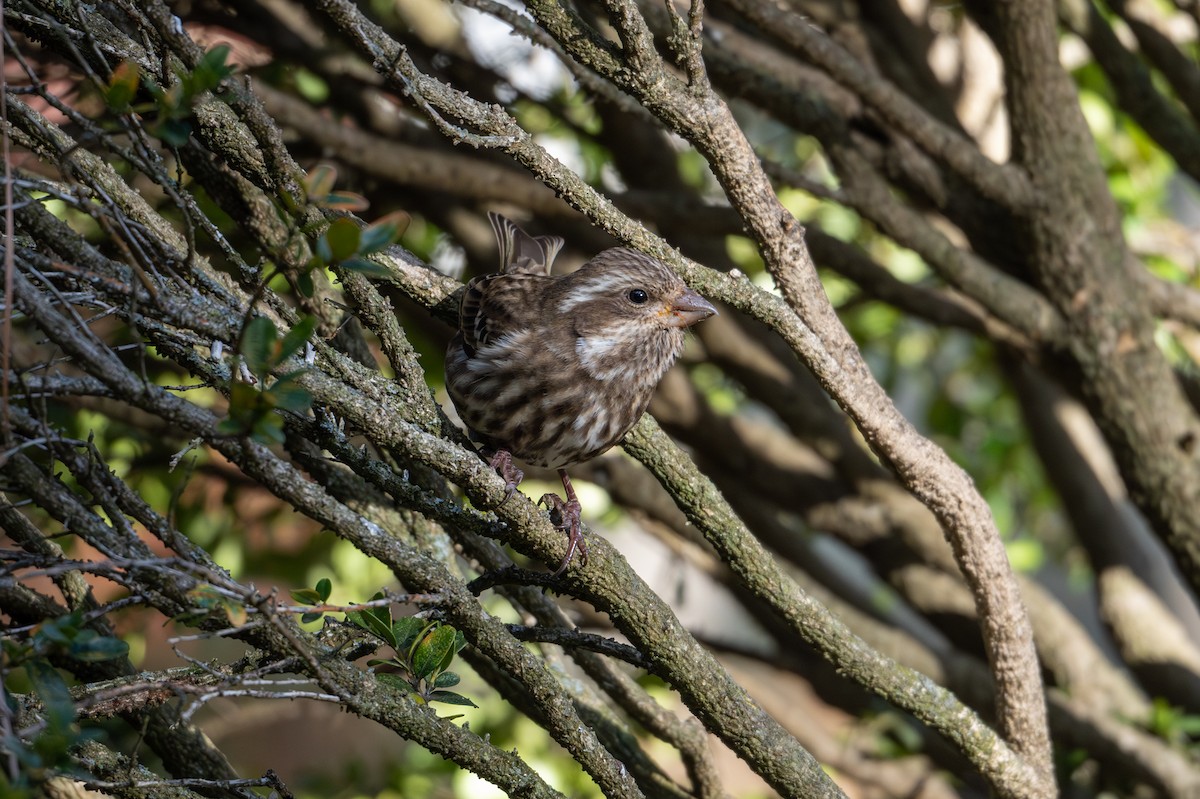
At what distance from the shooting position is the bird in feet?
10.5

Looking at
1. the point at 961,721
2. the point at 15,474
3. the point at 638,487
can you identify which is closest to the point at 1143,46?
the point at 638,487

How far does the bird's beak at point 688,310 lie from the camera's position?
3283mm

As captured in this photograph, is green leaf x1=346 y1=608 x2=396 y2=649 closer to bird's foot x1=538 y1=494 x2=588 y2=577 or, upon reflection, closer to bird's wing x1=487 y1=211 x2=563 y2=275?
bird's foot x1=538 y1=494 x2=588 y2=577

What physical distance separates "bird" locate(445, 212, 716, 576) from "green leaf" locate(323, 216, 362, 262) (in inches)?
55.4

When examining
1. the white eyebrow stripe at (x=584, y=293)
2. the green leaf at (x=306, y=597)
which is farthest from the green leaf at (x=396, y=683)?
the white eyebrow stripe at (x=584, y=293)

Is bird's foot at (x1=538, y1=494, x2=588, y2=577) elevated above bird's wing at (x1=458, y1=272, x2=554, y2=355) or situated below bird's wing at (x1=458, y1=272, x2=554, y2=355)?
above

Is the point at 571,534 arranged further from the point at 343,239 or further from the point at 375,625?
the point at 343,239

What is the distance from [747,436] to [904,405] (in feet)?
17.8

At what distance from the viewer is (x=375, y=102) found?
493 cm

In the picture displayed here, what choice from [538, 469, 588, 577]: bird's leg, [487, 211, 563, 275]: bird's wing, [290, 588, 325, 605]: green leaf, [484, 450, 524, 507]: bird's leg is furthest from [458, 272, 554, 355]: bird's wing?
[290, 588, 325, 605]: green leaf

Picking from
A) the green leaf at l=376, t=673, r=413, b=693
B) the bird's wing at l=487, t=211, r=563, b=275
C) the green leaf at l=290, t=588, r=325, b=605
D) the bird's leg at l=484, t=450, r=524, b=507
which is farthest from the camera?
the bird's wing at l=487, t=211, r=563, b=275

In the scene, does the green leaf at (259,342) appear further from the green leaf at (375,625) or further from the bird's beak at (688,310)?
the bird's beak at (688,310)

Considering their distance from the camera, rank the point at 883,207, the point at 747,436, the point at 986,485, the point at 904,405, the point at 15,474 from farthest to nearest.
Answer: the point at 904,405 < the point at 986,485 < the point at 747,436 < the point at 883,207 < the point at 15,474

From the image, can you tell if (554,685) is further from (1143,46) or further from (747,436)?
(1143,46)
